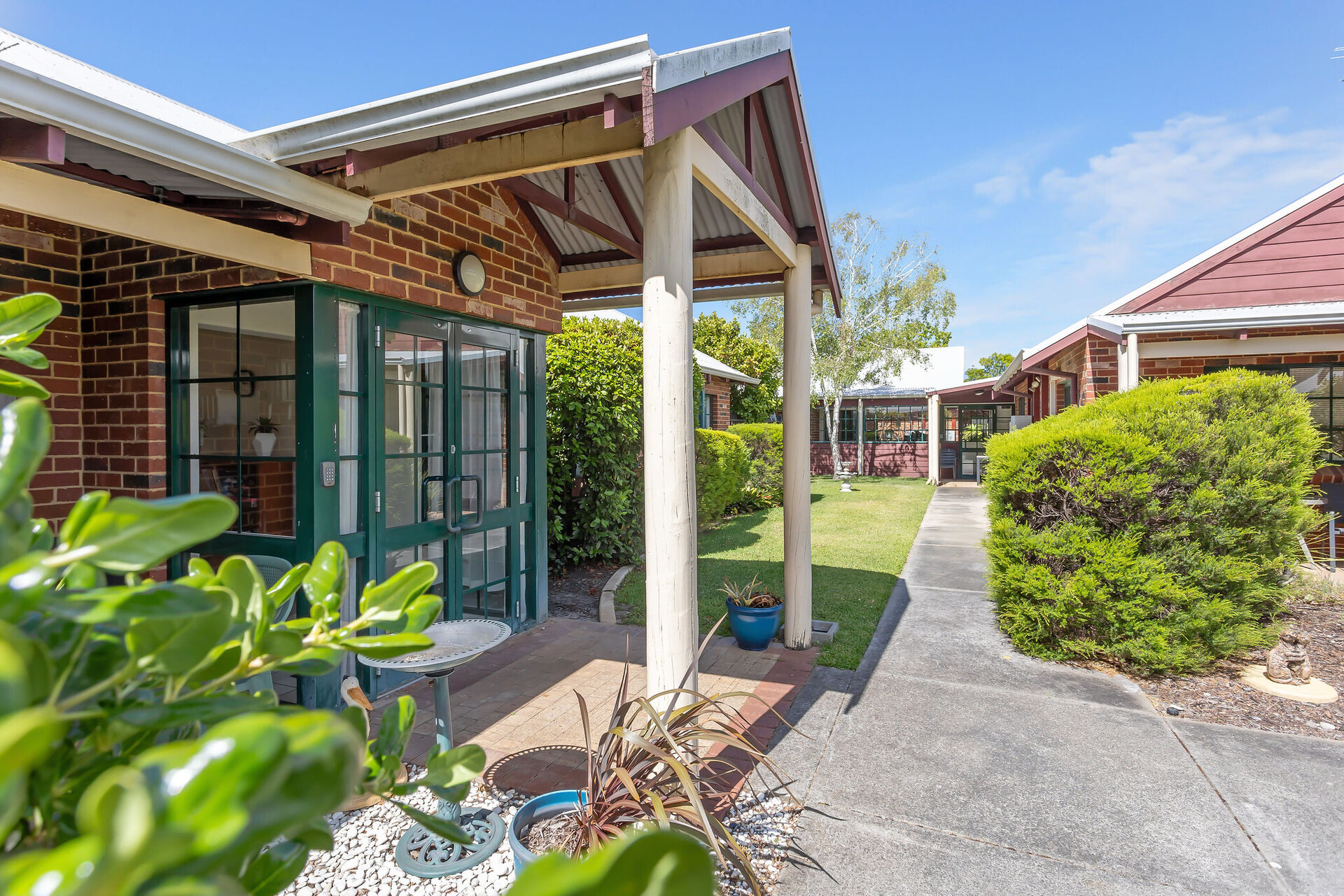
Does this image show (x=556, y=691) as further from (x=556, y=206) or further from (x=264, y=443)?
(x=556, y=206)

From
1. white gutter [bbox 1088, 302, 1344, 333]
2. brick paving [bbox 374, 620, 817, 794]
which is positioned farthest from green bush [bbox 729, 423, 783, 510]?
brick paving [bbox 374, 620, 817, 794]

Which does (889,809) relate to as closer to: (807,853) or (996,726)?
(807,853)

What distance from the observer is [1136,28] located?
8.15m

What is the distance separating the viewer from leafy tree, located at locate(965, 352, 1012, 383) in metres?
57.6

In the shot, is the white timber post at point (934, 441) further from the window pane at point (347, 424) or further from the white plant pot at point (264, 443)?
the white plant pot at point (264, 443)

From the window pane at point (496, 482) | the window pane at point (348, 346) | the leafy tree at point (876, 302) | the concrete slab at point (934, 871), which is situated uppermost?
the leafy tree at point (876, 302)

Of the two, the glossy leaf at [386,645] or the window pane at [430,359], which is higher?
the window pane at [430,359]

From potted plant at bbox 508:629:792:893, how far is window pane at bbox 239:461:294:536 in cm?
231

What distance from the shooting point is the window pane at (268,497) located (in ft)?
12.7

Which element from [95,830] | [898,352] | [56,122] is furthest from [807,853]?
[898,352]

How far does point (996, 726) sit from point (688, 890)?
13.6 ft

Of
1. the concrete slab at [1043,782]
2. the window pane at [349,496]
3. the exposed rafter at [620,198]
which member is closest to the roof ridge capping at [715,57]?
the exposed rafter at [620,198]

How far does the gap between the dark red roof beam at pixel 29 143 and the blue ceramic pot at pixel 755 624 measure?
4.36 meters

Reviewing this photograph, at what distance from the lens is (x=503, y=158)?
308 centimetres
